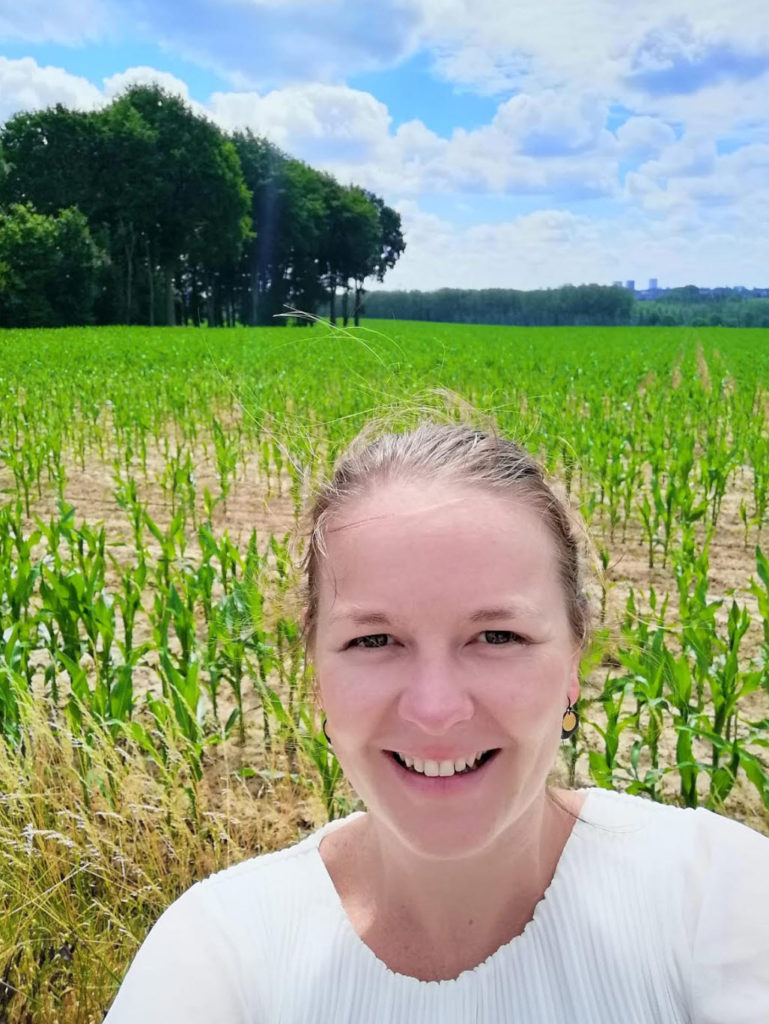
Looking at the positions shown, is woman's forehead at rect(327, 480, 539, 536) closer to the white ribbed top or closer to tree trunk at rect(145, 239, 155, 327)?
the white ribbed top

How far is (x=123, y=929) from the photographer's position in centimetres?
201

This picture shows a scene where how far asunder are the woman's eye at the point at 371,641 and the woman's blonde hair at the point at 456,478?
174 mm

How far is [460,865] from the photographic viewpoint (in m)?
1.08

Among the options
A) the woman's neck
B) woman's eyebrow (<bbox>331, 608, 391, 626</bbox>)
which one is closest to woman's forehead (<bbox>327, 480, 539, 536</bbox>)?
woman's eyebrow (<bbox>331, 608, 391, 626</bbox>)

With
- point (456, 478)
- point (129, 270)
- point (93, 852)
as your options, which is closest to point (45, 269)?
point (129, 270)

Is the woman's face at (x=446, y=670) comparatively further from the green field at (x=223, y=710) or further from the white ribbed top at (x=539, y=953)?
the green field at (x=223, y=710)

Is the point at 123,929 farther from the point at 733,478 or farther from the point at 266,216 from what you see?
the point at 266,216

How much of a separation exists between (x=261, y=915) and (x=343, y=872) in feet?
0.51

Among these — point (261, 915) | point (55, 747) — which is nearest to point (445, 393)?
point (261, 915)

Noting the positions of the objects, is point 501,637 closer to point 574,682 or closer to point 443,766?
point 443,766

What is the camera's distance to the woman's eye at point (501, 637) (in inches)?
39.6

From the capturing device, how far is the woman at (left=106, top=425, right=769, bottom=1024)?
0.95 meters

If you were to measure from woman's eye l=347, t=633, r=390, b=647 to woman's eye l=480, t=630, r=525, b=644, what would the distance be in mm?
117

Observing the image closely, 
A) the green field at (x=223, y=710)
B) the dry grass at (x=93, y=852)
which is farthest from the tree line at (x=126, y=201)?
the dry grass at (x=93, y=852)
